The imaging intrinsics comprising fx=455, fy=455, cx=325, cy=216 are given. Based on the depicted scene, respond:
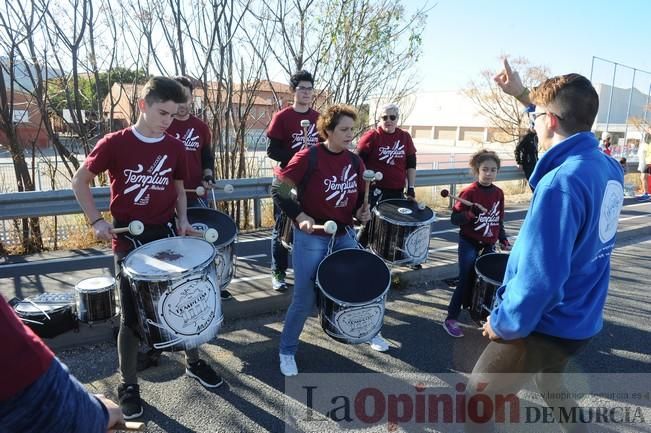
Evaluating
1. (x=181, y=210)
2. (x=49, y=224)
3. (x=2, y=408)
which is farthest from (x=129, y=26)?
(x=2, y=408)

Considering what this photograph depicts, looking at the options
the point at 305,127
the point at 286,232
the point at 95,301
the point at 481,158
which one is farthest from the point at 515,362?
the point at 305,127

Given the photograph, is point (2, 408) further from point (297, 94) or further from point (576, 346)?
point (297, 94)

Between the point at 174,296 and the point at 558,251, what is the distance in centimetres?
185

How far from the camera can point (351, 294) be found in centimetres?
291

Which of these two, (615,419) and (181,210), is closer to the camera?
(615,419)

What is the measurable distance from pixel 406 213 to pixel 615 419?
224 cm

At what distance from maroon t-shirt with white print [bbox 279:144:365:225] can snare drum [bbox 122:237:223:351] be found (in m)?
0.81

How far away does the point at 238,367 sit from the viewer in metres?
3.29

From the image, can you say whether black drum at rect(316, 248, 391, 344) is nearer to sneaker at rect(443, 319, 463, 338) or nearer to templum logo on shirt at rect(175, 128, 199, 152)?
sneaker at rect(443, 319, 463, 338)

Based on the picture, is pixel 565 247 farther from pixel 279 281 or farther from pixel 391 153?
pixel 391 153

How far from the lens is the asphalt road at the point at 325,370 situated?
275 centimetres

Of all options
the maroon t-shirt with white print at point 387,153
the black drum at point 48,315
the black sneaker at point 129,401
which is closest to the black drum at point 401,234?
the maroon t-shirt with white print at point 387,153

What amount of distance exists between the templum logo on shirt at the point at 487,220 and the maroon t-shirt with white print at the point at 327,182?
1282 mm

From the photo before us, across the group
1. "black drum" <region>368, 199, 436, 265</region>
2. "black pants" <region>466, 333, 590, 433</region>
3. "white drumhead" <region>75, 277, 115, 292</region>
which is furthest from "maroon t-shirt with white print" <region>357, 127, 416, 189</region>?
"black pants" <region>466, 333, 590, 433</region>
